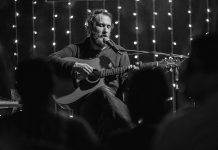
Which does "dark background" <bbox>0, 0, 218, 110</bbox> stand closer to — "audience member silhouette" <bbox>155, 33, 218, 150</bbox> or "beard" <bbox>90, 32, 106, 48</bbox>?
"beard" <bbox>90, 32, 106, 48</bbox>

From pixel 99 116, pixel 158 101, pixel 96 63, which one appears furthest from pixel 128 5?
pixel 158 101

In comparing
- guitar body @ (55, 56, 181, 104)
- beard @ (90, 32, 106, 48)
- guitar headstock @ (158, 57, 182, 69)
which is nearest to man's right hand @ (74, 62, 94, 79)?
guitar body @ (55, 56, 181, 104)

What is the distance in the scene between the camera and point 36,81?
2.10 meters

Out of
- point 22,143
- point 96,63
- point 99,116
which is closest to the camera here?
point 22,143

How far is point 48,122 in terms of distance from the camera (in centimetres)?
198

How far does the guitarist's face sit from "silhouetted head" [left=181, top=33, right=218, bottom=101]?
10.6ft

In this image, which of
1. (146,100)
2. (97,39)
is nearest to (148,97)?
(146,100)

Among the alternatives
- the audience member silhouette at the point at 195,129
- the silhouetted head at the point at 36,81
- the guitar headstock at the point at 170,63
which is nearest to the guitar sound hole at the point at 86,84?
the guitar headstock at the point at 170,63

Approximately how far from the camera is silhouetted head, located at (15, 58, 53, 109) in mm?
2092

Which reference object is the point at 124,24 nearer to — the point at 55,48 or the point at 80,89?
the point at 55,48

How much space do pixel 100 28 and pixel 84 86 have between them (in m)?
0.72

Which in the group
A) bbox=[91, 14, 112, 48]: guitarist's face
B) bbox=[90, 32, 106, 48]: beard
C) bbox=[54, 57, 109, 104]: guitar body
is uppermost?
bbox=[91, 14, 112, 48]: guitarist's face

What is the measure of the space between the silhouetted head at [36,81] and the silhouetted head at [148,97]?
37 centimetres

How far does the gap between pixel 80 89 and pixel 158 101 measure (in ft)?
9.59
